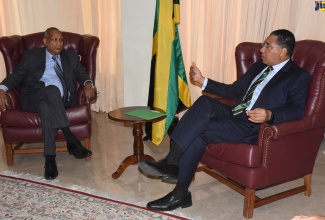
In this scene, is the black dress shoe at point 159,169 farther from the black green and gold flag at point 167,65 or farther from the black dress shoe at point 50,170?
the black green and gold flag at point 167,65

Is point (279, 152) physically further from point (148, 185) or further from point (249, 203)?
point (148, 185)

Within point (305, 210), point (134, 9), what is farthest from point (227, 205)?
point (134, 9)

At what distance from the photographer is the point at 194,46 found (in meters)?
4.39

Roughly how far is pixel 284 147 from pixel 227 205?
2.00 ft

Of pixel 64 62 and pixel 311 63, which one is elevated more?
pixel 311 63

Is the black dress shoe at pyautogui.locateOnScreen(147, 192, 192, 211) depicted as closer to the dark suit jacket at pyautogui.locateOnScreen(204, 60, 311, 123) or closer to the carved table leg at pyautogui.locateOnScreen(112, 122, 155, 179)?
the carved table leg at pyautogui.locateOnScreen(112, 122, 155, 179)

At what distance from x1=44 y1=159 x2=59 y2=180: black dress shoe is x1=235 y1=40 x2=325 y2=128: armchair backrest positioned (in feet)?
5.90

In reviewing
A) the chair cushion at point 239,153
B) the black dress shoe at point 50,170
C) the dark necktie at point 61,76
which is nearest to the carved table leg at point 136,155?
the black dress shoe at point 50,170

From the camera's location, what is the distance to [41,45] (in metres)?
4.05

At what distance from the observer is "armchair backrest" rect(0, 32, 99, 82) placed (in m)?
3.85

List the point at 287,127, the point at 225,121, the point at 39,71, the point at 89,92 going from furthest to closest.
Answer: the point at 39,71, the point at 89,92, the point at 225,121, the point at 287,127

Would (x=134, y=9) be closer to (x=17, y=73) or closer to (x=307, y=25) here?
(x=17, y=73)

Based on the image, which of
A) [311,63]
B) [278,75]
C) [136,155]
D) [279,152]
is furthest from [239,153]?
[136,155]

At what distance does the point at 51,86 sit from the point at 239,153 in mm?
1841
